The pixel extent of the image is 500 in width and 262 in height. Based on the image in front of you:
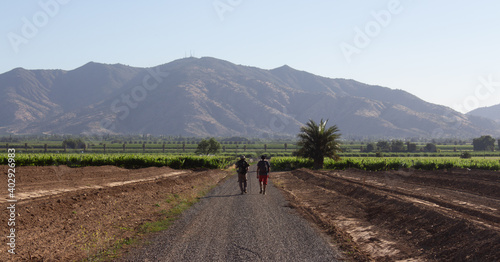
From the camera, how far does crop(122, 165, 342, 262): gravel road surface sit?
11.2m

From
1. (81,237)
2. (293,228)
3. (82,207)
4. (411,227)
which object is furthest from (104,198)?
(411,227)

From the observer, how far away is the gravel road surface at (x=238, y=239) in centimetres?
1121

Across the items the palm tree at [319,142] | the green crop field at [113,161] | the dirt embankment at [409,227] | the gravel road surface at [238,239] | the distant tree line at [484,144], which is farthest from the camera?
the distant tree line at [484,144]

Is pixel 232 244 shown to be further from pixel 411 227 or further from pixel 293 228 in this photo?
pixel 411 227

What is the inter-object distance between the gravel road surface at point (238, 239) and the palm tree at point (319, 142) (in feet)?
105

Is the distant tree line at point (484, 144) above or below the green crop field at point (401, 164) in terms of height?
above

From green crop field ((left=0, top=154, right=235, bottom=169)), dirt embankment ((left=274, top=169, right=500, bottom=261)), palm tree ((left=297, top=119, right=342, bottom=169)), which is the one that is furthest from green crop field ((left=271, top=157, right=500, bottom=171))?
A: dirt embankment ((left=274, top=169, right=500, bottom=261))

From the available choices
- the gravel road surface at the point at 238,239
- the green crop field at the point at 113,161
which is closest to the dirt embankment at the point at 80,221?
the gravel road surface at the point at 238,239

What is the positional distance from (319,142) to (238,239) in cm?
3920

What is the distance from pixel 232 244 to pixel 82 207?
880 cm

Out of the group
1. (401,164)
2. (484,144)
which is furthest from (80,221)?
(484,144)

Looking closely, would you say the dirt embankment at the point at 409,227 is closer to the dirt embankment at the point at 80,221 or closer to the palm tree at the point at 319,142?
the dirt embankment at the point at 80,221

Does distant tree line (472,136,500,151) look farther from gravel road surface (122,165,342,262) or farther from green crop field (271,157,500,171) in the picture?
gravel road surface (122,165,342,262)

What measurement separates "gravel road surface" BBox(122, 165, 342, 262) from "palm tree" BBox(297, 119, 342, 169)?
3209cm
